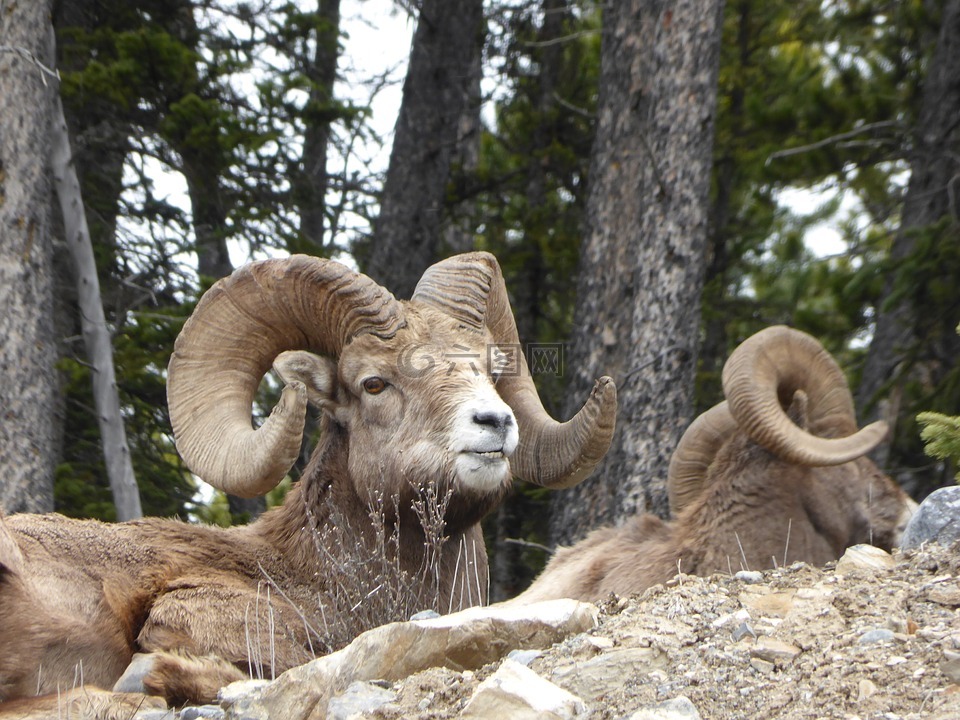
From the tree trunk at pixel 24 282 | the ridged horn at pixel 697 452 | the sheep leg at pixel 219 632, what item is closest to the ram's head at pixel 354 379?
the sheep leg at pixel 219 632

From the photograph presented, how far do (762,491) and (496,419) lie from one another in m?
3.03

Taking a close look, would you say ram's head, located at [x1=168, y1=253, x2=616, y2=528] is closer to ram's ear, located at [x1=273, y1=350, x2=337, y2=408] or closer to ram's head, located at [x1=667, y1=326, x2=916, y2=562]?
ram's ear, located at [x1=273, y1=350, x2=337, y2=408]

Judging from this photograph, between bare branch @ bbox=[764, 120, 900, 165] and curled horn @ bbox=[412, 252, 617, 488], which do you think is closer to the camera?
curled horn @ bbox=[412, 252, 617, 488]

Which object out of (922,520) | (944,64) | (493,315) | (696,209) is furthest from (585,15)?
(922,520)

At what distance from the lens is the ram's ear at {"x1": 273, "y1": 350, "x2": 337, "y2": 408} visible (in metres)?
7.39

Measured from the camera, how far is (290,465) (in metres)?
7.07

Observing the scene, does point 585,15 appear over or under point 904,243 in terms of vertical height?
over

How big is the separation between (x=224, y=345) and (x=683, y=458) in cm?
389

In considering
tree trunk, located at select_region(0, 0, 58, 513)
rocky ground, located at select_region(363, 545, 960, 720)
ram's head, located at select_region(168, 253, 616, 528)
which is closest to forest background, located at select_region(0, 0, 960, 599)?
tree trunk, located at select_region(0, 0, 58, 513)

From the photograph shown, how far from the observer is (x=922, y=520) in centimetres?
602

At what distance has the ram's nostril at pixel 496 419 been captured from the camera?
261 inches

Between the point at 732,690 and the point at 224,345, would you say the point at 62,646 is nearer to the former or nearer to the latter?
the point at 224,345

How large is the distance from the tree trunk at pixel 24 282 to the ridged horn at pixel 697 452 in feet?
17.0

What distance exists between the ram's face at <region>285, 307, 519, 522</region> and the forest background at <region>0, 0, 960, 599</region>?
4.50m
